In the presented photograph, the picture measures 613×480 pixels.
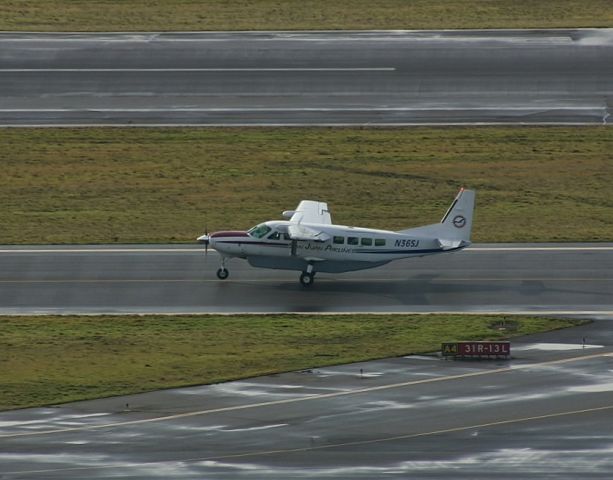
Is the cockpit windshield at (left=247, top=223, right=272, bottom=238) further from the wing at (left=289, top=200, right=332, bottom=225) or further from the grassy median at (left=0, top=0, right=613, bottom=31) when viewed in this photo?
the grassy median at (left=0, top=0, right=613, bottom=31)

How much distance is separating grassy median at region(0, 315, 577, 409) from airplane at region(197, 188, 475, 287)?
13.9 feet

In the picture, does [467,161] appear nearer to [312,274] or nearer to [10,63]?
[312,274]

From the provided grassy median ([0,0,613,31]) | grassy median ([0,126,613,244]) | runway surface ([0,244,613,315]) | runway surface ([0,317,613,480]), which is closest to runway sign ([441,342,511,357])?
runway surface ([0,317,613,480])

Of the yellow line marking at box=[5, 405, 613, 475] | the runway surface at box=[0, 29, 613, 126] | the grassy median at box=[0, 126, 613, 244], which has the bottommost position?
the yellow line marking at box=[5, 405, 613, 475]

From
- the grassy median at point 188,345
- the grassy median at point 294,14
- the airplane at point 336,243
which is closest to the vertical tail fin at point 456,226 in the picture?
the airplane at point 336,243

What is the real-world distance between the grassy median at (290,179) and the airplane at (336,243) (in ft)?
22.3

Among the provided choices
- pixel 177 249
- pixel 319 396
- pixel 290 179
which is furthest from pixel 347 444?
pixel 290 179

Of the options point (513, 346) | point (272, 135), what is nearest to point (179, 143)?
point (272, 135)

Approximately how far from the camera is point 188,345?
2041 inches

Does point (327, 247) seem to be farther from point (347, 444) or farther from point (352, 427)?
point (347, 444)

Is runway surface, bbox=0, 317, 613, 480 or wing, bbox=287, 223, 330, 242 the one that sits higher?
wing, bbox=287, 223, 330, 242

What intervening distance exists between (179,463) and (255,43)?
55588 millimetres

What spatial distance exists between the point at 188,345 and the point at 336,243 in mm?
9604

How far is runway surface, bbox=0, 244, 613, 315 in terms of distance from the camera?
56750 mm
